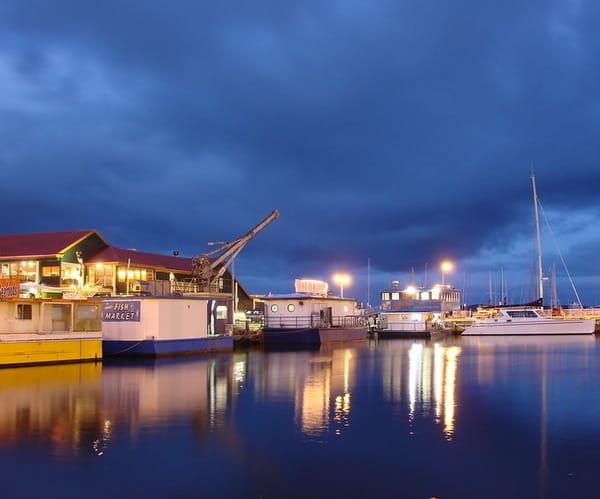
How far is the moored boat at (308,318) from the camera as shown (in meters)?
57.2

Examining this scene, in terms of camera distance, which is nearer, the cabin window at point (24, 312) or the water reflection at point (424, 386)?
the water reflection at point (424, 386)

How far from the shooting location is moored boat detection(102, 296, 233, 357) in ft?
133

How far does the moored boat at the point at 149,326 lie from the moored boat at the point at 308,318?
14.5 meters

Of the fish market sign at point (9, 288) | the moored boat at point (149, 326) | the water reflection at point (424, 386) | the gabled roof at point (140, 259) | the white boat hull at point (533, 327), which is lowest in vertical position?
the white boat hull at point (533, 327)

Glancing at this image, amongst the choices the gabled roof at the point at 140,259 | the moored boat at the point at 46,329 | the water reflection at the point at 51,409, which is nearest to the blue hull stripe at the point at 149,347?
the moored boat at the point at 46,329

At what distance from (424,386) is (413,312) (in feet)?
167

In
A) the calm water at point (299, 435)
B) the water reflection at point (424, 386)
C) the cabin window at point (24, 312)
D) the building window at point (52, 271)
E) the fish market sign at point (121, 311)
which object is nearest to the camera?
the calm water at point (299, 435)

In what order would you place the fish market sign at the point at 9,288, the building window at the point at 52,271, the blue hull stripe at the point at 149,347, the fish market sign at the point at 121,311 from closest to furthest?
the fish market sign at the point at 9,288
the blue hull stripe at the point at 149,347
the fish market sign at the point at 121,311
the building window at the point at 52,271

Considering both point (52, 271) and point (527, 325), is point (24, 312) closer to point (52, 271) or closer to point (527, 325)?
point (52, 271)

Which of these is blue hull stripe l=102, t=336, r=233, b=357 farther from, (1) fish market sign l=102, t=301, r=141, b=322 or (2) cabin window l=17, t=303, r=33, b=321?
(2) cabin window l=17, t=303, r=33, b=321

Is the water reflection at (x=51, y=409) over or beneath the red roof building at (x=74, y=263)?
beneath

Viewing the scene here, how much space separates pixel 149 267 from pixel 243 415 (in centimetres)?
4805

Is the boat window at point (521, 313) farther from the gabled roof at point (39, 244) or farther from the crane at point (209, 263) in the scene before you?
the gabled roof at point (39, 244)

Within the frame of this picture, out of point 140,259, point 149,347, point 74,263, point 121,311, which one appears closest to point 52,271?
point 74,263
